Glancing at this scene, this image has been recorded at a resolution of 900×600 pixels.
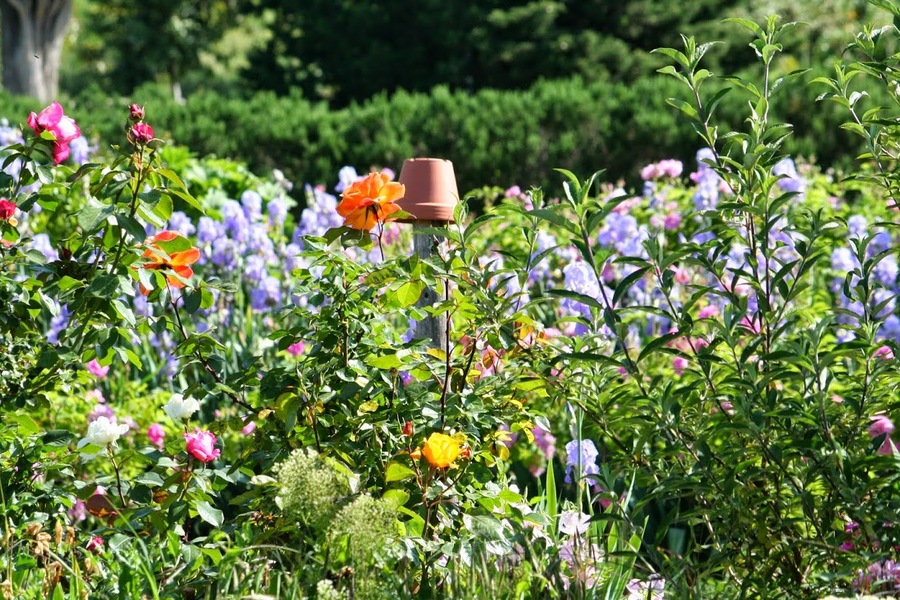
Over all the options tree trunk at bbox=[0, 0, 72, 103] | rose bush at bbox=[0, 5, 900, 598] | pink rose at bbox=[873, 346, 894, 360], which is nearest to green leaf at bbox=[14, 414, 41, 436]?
rose bush at bbox=[0, 5, 900, 598]

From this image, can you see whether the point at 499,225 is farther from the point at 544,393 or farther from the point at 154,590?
the point at 154,590

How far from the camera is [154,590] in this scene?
72.7 inches

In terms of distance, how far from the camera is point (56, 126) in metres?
2.29

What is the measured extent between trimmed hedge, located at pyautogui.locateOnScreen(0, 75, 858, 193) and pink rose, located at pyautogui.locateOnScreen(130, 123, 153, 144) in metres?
6.20

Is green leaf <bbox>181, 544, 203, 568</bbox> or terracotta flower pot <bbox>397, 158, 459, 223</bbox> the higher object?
terracotta flower pot <bbox>397, 158, 459, 223</bbox>

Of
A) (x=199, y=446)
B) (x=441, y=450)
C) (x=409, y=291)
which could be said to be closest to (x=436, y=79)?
(x=409, y=291)

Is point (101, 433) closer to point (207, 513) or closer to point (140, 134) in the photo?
point (207, 513)

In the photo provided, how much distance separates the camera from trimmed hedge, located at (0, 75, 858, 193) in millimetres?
8422

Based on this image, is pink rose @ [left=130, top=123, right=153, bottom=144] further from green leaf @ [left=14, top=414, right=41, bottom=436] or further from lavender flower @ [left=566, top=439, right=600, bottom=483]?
lavender flower @ [left=566, top=439, right=600, bottom=483]

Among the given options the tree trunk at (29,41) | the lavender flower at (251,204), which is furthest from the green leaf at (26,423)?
the tree trunk at (29,41)

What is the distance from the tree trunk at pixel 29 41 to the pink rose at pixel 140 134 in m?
13.3

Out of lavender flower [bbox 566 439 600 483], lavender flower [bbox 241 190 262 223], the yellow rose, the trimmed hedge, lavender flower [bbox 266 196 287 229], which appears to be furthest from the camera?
the trimmed hedge

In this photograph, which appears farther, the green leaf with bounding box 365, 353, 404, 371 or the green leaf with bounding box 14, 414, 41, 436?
the green leaf with bounding box 14, 414, 41, 436

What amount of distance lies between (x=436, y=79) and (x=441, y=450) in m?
13.8
